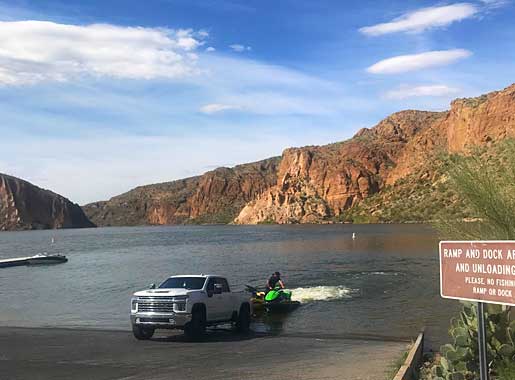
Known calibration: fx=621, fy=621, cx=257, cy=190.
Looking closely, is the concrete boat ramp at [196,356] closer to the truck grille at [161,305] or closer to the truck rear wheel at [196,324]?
the truck rear wheel at [196,324]

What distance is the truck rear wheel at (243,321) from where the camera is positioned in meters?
19.2

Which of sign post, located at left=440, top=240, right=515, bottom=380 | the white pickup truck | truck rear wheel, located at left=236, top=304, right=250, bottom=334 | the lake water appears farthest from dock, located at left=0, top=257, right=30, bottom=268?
sign post, located at left=440, top=240, right=515, bottom=380

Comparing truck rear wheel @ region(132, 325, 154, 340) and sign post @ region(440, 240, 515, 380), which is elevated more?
sign post @ region(440, 240, 515, 380)

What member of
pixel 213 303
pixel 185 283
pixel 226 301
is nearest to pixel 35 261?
pixel 226 301

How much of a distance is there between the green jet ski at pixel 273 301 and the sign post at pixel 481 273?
1732cm

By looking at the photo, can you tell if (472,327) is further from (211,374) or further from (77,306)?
(77,306)

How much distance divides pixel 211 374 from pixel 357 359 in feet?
11.5

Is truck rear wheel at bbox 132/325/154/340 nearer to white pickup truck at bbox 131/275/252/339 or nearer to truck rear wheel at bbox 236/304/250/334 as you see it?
white pickup truck at bbox 131/275/252/339

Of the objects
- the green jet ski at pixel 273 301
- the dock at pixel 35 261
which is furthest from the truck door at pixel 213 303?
the dock at pixel 35 261

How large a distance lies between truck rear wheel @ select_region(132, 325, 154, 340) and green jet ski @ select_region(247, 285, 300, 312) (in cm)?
666

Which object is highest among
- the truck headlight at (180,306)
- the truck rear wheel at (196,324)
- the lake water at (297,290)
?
the truck headlight at (180,306)

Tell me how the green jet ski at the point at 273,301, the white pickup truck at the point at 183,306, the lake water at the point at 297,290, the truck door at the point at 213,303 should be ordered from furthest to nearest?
the green jet ski at the point at 273,301 → the lake water at the point at 297,290 → the truck door at the point at 213,303 → the white pickup truck at the point at 183,306

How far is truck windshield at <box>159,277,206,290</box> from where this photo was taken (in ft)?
56.6

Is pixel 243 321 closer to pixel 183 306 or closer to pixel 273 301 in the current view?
pixel 183 306
